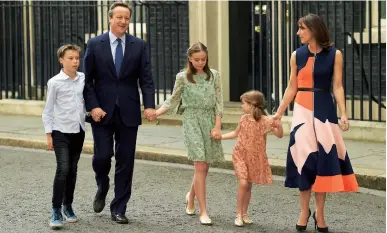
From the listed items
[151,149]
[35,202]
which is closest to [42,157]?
[151,149]

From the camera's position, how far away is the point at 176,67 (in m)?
16.0

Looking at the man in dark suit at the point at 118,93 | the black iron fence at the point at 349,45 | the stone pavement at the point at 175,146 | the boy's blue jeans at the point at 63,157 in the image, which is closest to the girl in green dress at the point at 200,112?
the man in dark suit at the point at 118,93

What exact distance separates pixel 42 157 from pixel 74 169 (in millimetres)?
4163

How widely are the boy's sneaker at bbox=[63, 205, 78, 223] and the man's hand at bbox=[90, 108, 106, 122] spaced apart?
29.4 inches

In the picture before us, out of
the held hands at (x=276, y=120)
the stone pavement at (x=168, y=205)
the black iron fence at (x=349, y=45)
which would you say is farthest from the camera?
the black iron fence at (x=349, y=45)

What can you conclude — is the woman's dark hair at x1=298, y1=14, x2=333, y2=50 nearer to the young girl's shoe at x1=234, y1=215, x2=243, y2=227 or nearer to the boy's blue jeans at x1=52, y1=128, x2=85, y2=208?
the young girl's shoe at x1=234, y1=215, x2=243, y2=227

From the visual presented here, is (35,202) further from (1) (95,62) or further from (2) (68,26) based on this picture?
(2) (68,26)

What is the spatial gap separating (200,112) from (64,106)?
1.07 m

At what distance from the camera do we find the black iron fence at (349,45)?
12969 millimetres

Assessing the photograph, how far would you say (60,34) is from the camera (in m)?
17.5

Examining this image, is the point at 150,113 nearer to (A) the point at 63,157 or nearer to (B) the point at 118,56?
(B) the point at 118,56

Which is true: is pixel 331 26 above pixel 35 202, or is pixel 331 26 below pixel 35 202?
above

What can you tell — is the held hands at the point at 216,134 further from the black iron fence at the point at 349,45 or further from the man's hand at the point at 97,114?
the black iron fence at the point at 349,45

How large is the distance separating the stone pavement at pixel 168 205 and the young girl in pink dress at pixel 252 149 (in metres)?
0.29
